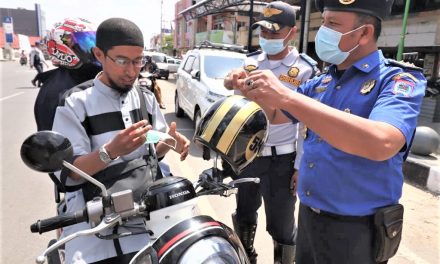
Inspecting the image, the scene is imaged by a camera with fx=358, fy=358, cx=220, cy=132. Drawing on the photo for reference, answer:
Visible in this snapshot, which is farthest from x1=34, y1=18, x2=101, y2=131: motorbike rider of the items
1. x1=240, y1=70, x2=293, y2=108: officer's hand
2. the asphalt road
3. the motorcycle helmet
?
the asphalt road

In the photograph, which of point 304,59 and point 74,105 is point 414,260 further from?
point 74,105

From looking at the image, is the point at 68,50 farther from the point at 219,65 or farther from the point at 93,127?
the point at 219,65

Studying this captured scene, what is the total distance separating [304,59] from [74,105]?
174 centimetres

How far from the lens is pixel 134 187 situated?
1665 millimetres

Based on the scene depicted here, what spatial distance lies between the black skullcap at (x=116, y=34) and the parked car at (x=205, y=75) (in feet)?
14.8

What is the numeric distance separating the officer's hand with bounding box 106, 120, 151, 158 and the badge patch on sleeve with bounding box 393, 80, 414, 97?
3.21 feet

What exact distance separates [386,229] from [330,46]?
86cm

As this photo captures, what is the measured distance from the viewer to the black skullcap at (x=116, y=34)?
170 centimetres

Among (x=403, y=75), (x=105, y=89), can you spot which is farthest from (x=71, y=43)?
(x=403, y=75)

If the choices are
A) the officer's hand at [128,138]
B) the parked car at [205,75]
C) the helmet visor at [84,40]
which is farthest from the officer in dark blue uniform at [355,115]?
the parked car at [205,75]

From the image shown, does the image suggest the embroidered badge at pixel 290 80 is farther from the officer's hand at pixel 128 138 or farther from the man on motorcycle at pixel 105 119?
the officer's hand at pixel 128 138

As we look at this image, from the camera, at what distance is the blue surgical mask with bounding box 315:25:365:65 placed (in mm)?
1647

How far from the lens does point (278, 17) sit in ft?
8.84

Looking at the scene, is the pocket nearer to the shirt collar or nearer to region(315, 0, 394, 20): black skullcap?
region(315, 0, 394, 20): black skullcap
